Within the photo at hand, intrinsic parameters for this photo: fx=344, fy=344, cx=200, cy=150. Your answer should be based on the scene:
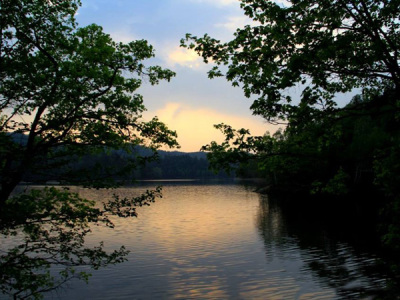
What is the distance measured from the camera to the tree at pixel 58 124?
9.66m

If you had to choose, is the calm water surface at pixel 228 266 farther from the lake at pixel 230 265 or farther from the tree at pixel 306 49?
the tree at pixel 306 49

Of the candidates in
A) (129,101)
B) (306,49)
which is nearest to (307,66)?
(306,49)

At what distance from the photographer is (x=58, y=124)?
10.1m

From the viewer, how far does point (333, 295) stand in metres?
18.8

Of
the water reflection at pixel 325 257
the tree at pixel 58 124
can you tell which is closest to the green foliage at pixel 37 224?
the tree at pixel 58 124

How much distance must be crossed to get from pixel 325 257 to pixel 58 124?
24.2 m

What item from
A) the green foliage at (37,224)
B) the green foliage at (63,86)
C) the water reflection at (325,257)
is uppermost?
the green foliage at (63,86)

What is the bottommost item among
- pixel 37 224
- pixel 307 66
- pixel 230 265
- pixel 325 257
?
pixel 325 257

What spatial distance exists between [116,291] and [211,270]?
7.01 metres

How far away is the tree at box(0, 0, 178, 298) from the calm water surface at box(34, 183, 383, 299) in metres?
9.69

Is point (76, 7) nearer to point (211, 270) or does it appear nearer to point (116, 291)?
point (116, 291)

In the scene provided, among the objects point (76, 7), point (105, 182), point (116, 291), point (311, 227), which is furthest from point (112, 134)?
point (311, 227)

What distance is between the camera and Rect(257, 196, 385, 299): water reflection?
793 inches

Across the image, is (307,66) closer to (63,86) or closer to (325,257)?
(63,86)
